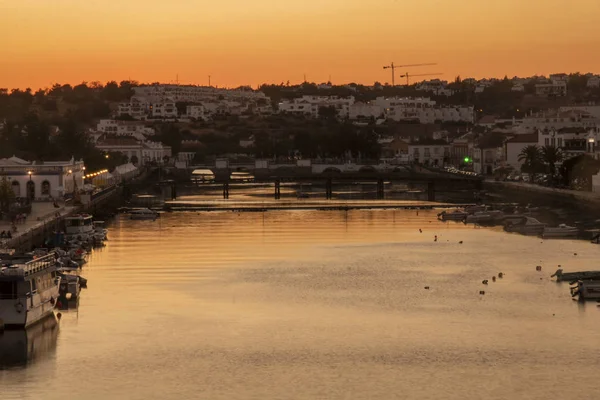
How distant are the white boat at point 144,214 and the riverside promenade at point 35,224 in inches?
144

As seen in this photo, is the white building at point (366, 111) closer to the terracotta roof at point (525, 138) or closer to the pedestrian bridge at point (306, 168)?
the pedestrian bridge at point (306, 168)

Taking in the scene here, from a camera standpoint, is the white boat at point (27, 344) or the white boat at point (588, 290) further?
the white boat at point (588, 290)

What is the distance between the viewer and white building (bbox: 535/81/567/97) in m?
191

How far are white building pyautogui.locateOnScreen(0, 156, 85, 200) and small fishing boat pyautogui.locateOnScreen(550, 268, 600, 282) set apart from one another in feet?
114

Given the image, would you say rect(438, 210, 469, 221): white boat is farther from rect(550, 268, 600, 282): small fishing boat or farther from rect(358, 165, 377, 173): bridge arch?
rect(358, 165, 377, 173): bridge arch

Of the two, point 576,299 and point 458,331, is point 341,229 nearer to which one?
point 576,299

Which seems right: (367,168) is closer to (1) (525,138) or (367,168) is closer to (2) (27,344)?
(1) (525,138)

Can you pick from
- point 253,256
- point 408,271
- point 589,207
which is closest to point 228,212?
point 589,207

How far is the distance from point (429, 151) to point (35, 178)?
60.6 metres

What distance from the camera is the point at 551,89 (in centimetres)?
19475

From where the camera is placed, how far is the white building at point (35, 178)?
6838 centimetres

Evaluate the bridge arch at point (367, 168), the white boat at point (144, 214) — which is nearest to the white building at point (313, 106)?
the bridge arch at point (367, 168)

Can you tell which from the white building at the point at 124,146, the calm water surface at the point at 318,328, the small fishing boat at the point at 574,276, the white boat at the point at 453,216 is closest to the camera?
the calm water surface at the point at 318,328

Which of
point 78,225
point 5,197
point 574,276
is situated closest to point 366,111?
point 5,197
